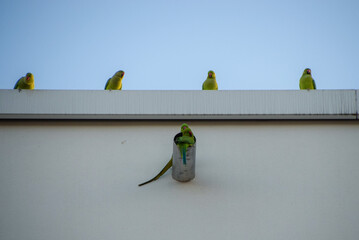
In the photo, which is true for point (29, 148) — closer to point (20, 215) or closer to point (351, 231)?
point (20, 215)

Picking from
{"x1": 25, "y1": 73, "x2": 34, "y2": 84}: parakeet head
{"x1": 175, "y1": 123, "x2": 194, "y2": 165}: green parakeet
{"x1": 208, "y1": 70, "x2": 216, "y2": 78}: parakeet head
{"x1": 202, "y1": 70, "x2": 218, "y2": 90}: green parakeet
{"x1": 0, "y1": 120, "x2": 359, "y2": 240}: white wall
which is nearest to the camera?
{"x1": 175, "y1": 123, "x2": 194, "y2": 165}: green parakeet

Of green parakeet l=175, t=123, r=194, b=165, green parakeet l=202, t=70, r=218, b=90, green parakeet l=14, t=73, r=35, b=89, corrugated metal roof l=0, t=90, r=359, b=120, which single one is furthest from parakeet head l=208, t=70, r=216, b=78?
green parakeet l=14, t=73, r=35, b=89

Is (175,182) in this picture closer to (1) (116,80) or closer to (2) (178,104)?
(2) (178,104)

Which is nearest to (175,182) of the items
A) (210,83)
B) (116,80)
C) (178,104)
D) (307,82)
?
(178,104)

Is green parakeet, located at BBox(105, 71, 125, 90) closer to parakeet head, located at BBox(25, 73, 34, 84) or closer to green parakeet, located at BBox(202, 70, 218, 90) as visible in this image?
parakeet head, located at BBox(25, 73, 34, 84)

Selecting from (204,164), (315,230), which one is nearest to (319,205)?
(315,230)

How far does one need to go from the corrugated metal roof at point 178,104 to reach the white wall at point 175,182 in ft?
0.32

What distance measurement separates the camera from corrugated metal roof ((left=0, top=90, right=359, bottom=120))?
2797 millimetres

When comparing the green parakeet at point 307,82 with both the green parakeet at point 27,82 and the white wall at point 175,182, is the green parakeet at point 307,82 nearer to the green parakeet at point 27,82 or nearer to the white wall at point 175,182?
the white wall at point 175,182

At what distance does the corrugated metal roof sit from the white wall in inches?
3.9

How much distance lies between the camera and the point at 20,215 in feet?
7.81

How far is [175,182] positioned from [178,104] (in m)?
0.73

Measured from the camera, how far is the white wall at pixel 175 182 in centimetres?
231

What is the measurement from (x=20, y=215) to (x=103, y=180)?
2.21ft
